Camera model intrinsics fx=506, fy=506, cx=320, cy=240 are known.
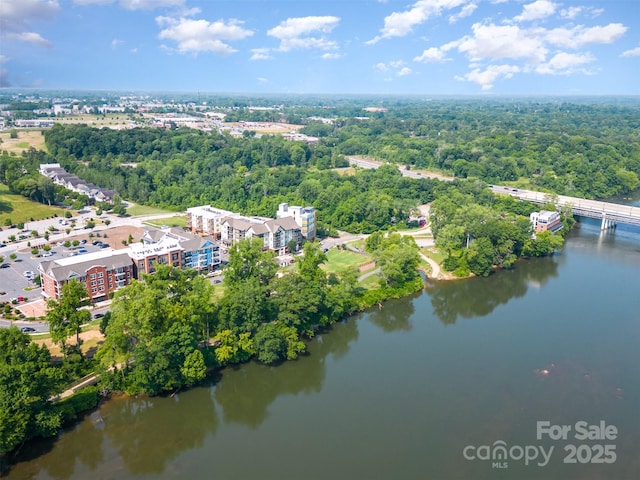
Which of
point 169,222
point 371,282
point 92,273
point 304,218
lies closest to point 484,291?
point 371,282

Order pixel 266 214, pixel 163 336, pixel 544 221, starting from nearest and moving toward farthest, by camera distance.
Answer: pixel 163 336, pixel 544 221, pixel 266 214

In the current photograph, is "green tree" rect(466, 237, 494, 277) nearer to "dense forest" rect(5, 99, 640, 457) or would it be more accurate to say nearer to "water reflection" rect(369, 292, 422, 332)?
"dense forest" rect(5, 99, 640, 457)

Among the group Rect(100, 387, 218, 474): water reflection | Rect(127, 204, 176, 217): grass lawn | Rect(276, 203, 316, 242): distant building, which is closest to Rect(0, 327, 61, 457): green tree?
Rect(100, 387, 218, 474): water reflection

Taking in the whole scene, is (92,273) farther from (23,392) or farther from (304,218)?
(304,218)

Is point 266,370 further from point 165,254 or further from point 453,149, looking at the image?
point 453,149

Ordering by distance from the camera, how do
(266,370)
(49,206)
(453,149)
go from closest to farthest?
(266,370) → (49,206) → (453,149)

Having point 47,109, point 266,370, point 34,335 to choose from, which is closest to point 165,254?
point 34,335

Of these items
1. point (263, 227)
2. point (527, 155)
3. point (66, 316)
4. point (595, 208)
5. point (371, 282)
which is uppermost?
point (527, 155)
